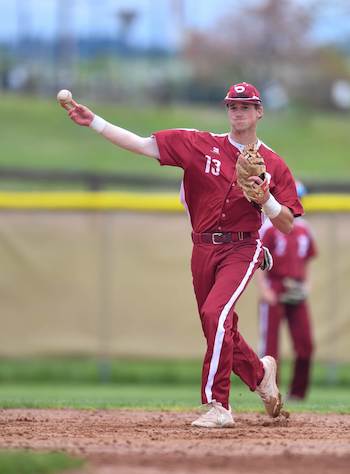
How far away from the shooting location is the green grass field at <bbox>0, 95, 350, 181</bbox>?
2925 centimetres

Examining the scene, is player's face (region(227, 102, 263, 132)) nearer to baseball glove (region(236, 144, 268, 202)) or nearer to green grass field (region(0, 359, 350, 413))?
baseball glove (region(236, 144, 268, 202))

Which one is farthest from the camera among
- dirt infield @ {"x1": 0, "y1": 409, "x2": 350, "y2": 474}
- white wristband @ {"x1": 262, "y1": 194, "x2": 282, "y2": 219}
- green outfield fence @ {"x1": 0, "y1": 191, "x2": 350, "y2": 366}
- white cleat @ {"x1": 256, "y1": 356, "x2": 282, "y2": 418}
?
green outfield fence @ {"x1": 0, "y1": 191, "x2": 350, "y2": 366}

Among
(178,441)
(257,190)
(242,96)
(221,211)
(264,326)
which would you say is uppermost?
(242,96)

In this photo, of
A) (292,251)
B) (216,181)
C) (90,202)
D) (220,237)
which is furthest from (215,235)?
(90,202)

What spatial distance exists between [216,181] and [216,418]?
1.55 meters

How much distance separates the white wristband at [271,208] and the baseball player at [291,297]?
4599mm

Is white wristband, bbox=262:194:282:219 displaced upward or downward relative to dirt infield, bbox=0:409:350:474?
upward

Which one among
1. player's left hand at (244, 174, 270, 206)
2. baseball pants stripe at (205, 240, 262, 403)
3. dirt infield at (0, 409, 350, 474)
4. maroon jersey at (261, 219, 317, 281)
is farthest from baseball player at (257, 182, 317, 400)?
player's left hand at (244, 174, 270, 206)

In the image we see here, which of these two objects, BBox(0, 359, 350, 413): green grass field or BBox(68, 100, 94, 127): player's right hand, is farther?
BBox(0, 359, 350, 413): green grass field

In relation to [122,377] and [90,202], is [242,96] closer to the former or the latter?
[90,202]

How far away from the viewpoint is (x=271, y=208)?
26.2 ft

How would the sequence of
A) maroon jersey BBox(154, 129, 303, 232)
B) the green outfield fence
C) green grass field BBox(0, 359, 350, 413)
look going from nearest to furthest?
1. maroon jersey BBox(154, 129, 303, 232)
2. green grass field BBox(0, 359, 350, 413)
3. the green outfield fence

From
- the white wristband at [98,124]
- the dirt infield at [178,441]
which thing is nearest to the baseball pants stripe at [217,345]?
the dirt infield at [178,441]

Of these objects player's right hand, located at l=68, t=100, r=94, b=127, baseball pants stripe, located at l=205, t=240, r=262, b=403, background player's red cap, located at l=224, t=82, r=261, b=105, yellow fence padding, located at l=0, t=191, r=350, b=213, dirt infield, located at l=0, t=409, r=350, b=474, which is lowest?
dirt infield, located at l=0, t=409, r=350, b=474
